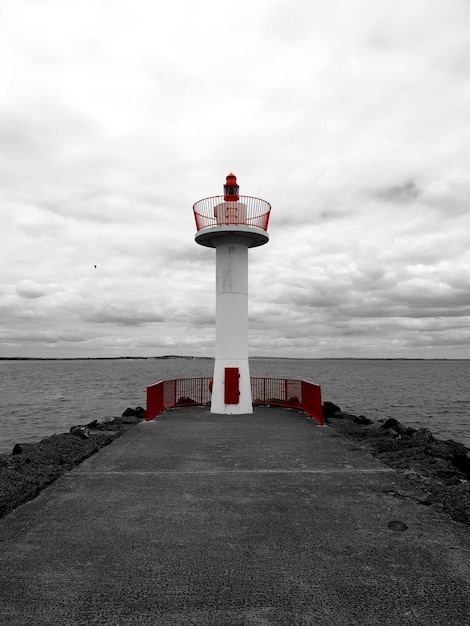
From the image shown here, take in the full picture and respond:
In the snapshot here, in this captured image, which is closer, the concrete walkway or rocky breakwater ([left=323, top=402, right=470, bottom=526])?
the concrete walkway

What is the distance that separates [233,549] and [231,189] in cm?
1188

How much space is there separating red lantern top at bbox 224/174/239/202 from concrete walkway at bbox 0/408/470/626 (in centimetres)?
870

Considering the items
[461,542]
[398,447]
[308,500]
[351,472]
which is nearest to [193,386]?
[398,447]

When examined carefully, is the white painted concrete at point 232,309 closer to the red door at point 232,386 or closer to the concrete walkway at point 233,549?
the red door at point 232,386

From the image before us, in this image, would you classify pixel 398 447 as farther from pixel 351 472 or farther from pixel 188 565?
pixel 188 565

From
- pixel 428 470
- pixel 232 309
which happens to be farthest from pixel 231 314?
pixel 428 470

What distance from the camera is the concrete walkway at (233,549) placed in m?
4.20

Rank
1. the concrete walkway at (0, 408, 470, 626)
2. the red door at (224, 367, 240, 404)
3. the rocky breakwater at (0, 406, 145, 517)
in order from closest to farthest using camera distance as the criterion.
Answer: the concrete walkway at (0, 408, 470, 626), the rocky breakwater at (0, 406, 145, 517), the red door at (224, 367, 240, 404)

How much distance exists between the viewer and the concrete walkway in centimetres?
420

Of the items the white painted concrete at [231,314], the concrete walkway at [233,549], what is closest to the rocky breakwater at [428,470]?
the concrete walkway at [233,549]

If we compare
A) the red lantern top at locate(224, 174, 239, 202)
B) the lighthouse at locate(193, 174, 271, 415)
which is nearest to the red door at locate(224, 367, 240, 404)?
the lighthouse at locate(193, 174, 271, 415)

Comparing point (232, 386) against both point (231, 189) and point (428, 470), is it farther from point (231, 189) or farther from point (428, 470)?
point (428, 470)

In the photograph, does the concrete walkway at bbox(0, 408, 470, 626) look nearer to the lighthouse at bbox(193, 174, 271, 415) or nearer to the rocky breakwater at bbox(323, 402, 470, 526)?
the rocky breakwater at bbox(323, 402, 470, 526)

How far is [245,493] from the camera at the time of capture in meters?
7.43
